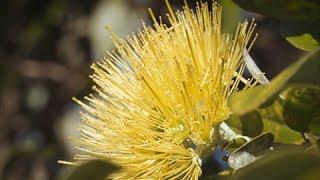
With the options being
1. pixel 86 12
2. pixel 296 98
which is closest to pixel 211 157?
pixel 296 98

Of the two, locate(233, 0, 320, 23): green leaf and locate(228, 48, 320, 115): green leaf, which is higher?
locate(233, 0, 320, 23): green leaf

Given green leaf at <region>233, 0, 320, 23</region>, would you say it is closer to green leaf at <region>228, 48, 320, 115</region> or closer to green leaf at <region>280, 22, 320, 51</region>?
green leaf at <region>280, 22, 320, 51</region>

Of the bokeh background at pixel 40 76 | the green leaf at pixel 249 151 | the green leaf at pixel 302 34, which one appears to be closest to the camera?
the green leaf at pixel 249 151

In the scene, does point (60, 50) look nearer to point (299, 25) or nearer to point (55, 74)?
point (55, 74)

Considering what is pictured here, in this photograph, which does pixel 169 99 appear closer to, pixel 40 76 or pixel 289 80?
pixel 289 80

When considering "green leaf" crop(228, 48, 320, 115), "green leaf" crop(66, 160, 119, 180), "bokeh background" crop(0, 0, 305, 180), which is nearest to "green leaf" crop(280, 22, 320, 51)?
"green leaf" crop(228, 48, 320, 115)

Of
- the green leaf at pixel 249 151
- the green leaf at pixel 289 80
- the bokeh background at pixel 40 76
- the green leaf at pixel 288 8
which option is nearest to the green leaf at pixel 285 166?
the green leaf at pixel 289 80

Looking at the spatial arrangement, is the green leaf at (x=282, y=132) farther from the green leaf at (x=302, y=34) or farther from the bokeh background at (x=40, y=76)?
the bokeh background at (x=40, y=76)
